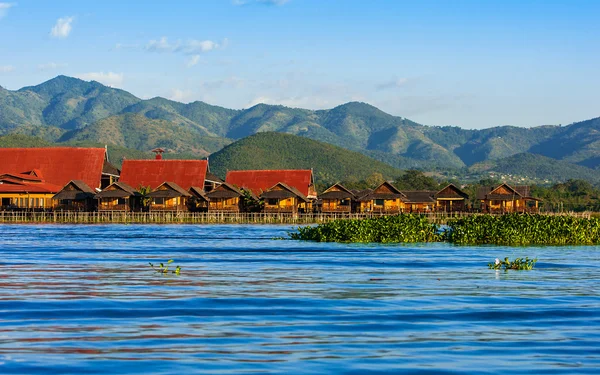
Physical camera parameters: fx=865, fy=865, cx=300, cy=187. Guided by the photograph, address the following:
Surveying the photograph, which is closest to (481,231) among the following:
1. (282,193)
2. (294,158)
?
(282,193)

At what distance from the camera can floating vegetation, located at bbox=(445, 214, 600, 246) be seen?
1430 inches

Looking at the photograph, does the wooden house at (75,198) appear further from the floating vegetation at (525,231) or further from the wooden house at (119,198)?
the floating vegetation at (525,231)

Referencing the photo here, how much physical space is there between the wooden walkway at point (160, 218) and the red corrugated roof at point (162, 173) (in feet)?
20.9

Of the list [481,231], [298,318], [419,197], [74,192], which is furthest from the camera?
[419,197]

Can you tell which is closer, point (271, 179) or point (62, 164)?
point (62, 164)

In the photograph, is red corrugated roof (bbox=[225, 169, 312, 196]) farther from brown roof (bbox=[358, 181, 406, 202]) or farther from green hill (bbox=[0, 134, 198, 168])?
green hill (bbox=[0, 134, 198, 168])

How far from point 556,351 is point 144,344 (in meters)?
5.55

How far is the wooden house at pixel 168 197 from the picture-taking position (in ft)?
227

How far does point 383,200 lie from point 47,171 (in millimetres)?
29775

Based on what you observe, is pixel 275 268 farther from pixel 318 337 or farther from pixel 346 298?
pixel 318 337

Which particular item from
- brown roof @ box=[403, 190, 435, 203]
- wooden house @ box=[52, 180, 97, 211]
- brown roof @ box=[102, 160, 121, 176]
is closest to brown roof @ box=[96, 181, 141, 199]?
wooden house @ box=[52, 180, 97, 211]

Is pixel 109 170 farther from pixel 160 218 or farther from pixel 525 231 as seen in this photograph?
pixel 525 231

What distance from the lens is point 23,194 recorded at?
68.4 m

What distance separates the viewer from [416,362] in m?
10.8
